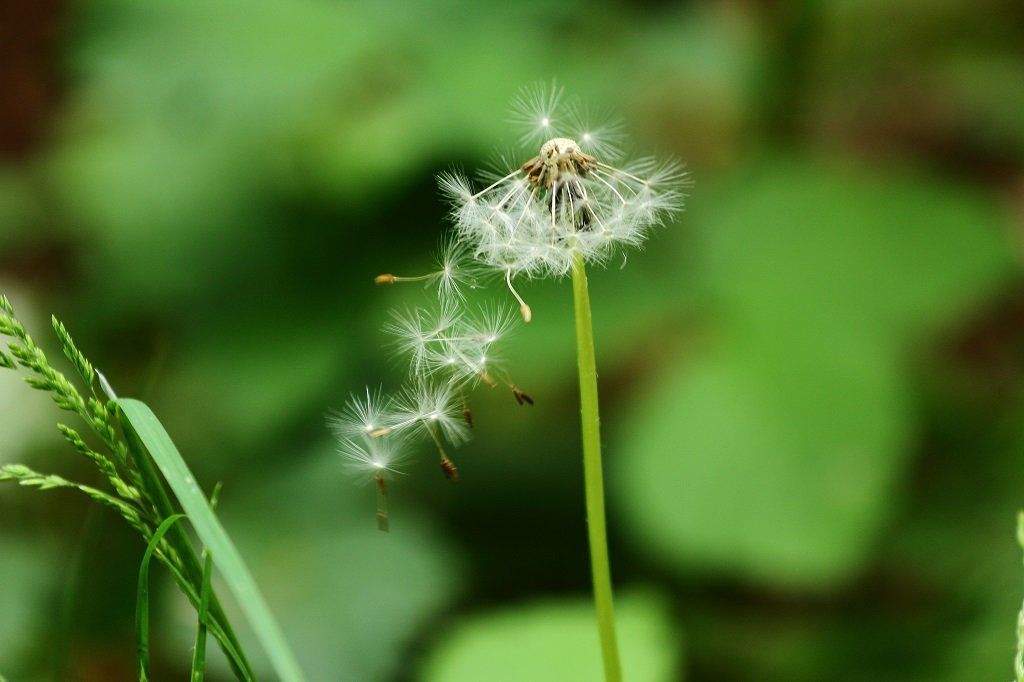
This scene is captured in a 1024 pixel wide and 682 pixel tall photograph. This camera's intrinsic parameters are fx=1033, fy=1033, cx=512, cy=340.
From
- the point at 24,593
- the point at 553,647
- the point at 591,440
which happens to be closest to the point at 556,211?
the point at 591,440

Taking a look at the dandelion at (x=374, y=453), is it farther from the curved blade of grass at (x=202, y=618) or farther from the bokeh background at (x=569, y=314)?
the bokeh background at (x=569, y=314)

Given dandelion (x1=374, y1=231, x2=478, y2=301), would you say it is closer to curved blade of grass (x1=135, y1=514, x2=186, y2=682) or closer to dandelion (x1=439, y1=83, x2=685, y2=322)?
dandelion (x1=439, y1=83, x2=685, y2=322)

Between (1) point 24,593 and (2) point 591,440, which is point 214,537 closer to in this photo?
(2) point 591,440

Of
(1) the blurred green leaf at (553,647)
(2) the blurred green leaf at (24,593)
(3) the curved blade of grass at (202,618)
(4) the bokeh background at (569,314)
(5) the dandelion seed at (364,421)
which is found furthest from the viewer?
(4) the bokeh background at (569,314)

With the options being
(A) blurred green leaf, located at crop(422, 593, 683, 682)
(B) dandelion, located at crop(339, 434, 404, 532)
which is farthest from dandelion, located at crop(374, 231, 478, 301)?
(A) blurred green leaf, located at crop(422, 593, 683, 682)

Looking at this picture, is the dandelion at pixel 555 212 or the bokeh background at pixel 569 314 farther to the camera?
the bokeh background at pixel 569 314

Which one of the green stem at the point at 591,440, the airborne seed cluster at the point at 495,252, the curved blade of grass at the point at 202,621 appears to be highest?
the airborne seed cluster at the point at 495,252

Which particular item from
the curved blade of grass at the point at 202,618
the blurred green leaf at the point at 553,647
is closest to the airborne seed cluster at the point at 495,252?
the curved blade of grass at the point at 202,618

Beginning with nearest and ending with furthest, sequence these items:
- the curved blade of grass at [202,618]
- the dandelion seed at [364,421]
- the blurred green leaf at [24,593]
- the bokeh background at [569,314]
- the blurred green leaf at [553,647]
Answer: the curved blade of grass at [202,618]
the dandelion seed at [364,421]
the blurred green leaf at [553,647]
the blurred green leaf at [24,593]
the bokeh background at [569,314]
